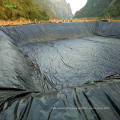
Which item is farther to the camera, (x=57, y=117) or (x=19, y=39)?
(x=19, y=39)

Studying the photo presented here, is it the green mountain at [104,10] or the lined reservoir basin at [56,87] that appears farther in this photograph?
the green mountain at [104,10]

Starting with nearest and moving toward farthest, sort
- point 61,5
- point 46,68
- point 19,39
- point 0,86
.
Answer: point 0,86 → point 46,68 → point 19,39 → point 61,5

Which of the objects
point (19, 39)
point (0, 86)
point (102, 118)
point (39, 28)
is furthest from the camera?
point (39, 28)

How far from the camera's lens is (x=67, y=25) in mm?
7324

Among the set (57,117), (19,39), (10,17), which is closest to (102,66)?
(57,117)

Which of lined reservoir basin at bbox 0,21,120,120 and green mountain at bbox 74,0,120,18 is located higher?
green mountain at bbox 74,0,120,18

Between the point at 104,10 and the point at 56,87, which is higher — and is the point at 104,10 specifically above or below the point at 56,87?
above

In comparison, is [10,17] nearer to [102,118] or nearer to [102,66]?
[102,66]

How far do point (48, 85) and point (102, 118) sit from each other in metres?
1.36

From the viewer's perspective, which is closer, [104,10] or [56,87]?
[56,87]

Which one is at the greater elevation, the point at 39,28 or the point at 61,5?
the point at 61,5

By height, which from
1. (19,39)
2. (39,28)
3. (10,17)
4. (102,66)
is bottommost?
(102,66)

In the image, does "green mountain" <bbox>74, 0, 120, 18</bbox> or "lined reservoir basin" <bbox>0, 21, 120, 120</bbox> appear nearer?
"lined reservoir basin" <bbox>0, 21, 120, 120</bbox>

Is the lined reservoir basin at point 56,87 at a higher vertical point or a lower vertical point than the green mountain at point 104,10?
lower
